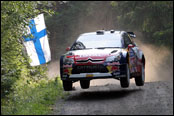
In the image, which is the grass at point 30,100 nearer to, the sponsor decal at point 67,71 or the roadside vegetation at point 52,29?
the roadside vegetation at point 52,29

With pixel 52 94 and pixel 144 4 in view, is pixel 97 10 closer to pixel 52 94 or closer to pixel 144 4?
pixel 144 4

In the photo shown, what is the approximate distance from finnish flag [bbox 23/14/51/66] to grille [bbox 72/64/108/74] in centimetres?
433

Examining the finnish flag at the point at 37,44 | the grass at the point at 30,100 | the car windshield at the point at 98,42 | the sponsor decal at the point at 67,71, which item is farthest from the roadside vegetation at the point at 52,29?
the car windshield at the point at 98,42

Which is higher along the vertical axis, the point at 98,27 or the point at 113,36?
the point at 113,36

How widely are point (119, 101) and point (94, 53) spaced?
168 centimetres

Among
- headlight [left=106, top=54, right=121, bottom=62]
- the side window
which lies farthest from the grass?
the side window

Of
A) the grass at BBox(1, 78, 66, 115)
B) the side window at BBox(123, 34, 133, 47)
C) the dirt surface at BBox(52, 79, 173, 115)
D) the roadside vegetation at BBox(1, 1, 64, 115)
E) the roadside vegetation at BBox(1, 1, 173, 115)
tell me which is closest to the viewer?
the dirt surface at BBox(52, 79, 173, 115)

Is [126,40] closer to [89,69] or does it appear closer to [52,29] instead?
[89,69]

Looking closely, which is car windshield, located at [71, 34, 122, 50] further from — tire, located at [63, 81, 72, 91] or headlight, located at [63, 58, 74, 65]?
tire, located at [63, 81, 72, 91]

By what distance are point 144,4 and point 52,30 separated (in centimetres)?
1233

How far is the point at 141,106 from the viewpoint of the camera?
1091 cm

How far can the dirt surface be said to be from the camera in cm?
1045

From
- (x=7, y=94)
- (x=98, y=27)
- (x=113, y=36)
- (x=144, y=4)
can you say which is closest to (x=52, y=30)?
(x=98, y=27)

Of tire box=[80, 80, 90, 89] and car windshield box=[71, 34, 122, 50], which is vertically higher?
car windshield box=[71, 34, 122, 50]
